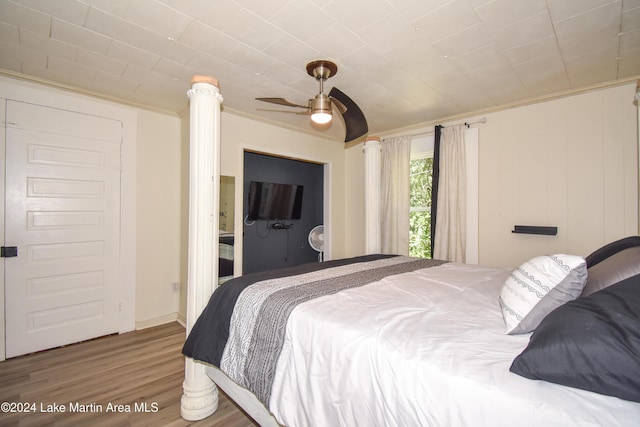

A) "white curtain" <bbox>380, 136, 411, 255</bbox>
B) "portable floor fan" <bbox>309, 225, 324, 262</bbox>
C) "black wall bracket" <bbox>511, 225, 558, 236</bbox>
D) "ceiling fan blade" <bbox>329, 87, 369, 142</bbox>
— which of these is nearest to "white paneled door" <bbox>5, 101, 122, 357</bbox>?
"ceiling fan blade" <bbox>329, 87, 369, 142</bbox>

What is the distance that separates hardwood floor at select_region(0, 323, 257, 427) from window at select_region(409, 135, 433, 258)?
308cm

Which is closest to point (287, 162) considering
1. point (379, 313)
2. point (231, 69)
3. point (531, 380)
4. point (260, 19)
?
point (231, 69)

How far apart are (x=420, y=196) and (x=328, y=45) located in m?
2.64

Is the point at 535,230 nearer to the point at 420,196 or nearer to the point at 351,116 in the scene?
the point at 420,196

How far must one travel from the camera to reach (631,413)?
713 millimetres

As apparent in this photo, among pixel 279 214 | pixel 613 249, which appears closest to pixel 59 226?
pixel 279 214

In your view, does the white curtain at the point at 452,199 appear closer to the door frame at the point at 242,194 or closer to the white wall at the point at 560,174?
the white wall at the point at 560,174

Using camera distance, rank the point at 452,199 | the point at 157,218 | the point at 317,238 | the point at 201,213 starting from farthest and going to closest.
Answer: the point at 317,238
the point at 452,199
the point at 157,218
the point at 201,213

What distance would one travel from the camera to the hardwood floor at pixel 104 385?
1872 mm

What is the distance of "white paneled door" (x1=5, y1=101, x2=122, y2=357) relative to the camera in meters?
2.67

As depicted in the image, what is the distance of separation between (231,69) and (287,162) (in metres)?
2.97

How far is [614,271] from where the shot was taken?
119 centimetres

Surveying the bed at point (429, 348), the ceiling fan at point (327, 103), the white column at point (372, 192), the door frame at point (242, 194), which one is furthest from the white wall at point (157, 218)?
the white column at point (372, 192)

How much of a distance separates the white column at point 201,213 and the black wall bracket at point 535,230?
10.4 ft
